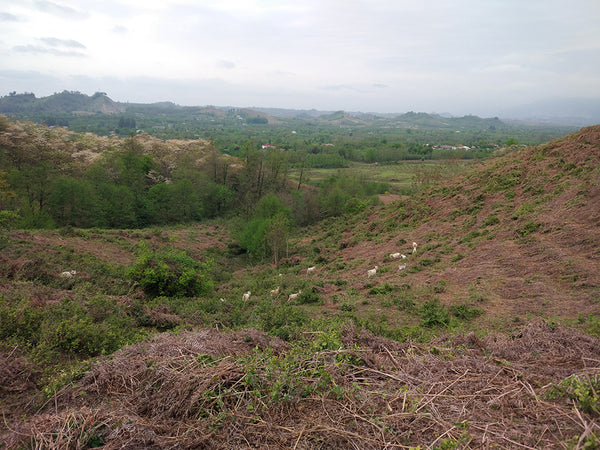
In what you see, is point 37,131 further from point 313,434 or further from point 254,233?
point 313,434

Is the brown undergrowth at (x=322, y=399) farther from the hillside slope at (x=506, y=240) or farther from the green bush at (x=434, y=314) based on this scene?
the hillside slope at (x=506, y=240)

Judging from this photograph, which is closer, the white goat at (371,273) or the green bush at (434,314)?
the green bush at (434,314)

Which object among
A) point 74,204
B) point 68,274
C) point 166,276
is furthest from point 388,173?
point 68,274

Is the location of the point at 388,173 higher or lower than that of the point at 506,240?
higher

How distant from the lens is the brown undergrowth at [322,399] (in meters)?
3.54

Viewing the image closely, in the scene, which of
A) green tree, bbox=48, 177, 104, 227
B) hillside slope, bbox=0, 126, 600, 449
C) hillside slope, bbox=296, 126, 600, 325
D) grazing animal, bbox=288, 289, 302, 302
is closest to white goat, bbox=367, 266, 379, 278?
hillside slope, bbox=296, 126, 600, 325

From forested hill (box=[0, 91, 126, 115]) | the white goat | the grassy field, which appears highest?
forested hill (box=[0, 91, 126, 115])

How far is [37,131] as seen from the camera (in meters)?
33.6

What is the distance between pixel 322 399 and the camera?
4.09 m

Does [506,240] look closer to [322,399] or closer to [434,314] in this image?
[434,314]

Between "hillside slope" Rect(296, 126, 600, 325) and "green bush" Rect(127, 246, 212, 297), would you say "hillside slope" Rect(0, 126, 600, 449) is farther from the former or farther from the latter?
"green bush" Rect(127, 246, 212, 297)

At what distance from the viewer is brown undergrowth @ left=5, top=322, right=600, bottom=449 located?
139 inches

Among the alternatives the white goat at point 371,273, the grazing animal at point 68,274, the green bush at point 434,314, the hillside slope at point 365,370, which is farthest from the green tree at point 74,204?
the green bush at point 434,314

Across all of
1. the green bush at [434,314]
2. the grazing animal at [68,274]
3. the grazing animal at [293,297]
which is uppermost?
the green bush at [434,314]
